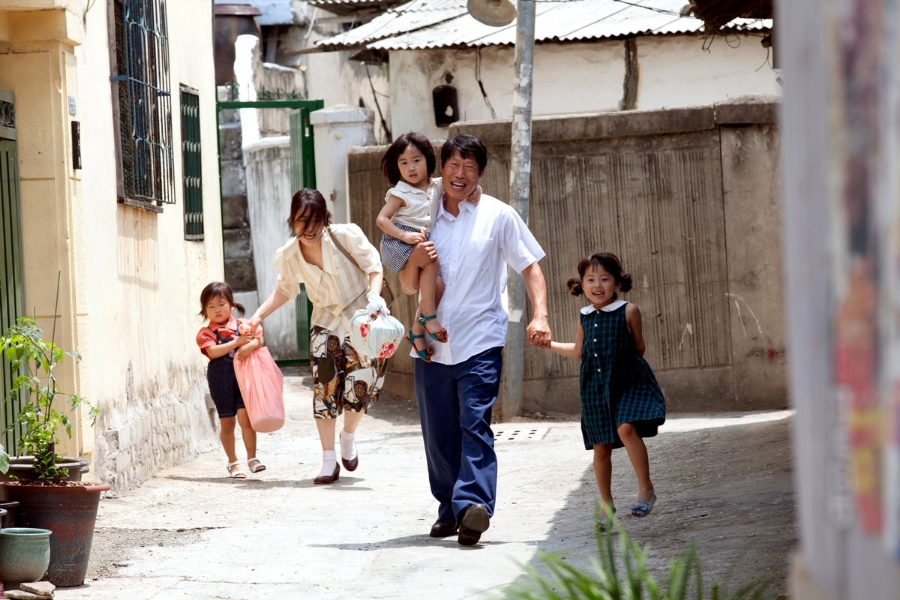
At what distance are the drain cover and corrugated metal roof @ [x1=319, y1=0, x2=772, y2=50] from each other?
205 inches

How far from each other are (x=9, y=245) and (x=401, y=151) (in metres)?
1.94

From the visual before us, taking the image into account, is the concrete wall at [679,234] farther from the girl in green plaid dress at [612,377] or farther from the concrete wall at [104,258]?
the girl in green plaid dress at [612,377]

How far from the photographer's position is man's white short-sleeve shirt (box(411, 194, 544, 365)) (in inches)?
212

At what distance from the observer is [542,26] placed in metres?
13.9

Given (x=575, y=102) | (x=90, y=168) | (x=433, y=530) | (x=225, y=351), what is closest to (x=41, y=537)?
(x=433, y=530)

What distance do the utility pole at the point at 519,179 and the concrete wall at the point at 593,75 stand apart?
12.9 ft

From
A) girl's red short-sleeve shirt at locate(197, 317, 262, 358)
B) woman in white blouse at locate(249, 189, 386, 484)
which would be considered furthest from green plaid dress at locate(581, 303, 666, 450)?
girl's red short-sleeve shirt at locate(197, 317, 262, 358)

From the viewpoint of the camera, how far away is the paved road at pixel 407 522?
468 cm

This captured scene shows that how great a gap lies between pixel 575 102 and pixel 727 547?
9644mm

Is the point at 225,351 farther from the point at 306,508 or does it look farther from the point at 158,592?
the point at 158,592

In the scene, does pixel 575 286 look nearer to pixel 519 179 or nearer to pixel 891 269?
pixel 519 179

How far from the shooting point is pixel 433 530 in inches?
217

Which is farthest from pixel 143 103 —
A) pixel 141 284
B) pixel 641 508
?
pixel 641 508

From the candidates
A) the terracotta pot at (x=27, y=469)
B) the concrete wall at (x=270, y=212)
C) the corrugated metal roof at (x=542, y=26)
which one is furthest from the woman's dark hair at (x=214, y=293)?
the corrugated metal roof at (x=542, y=26)
